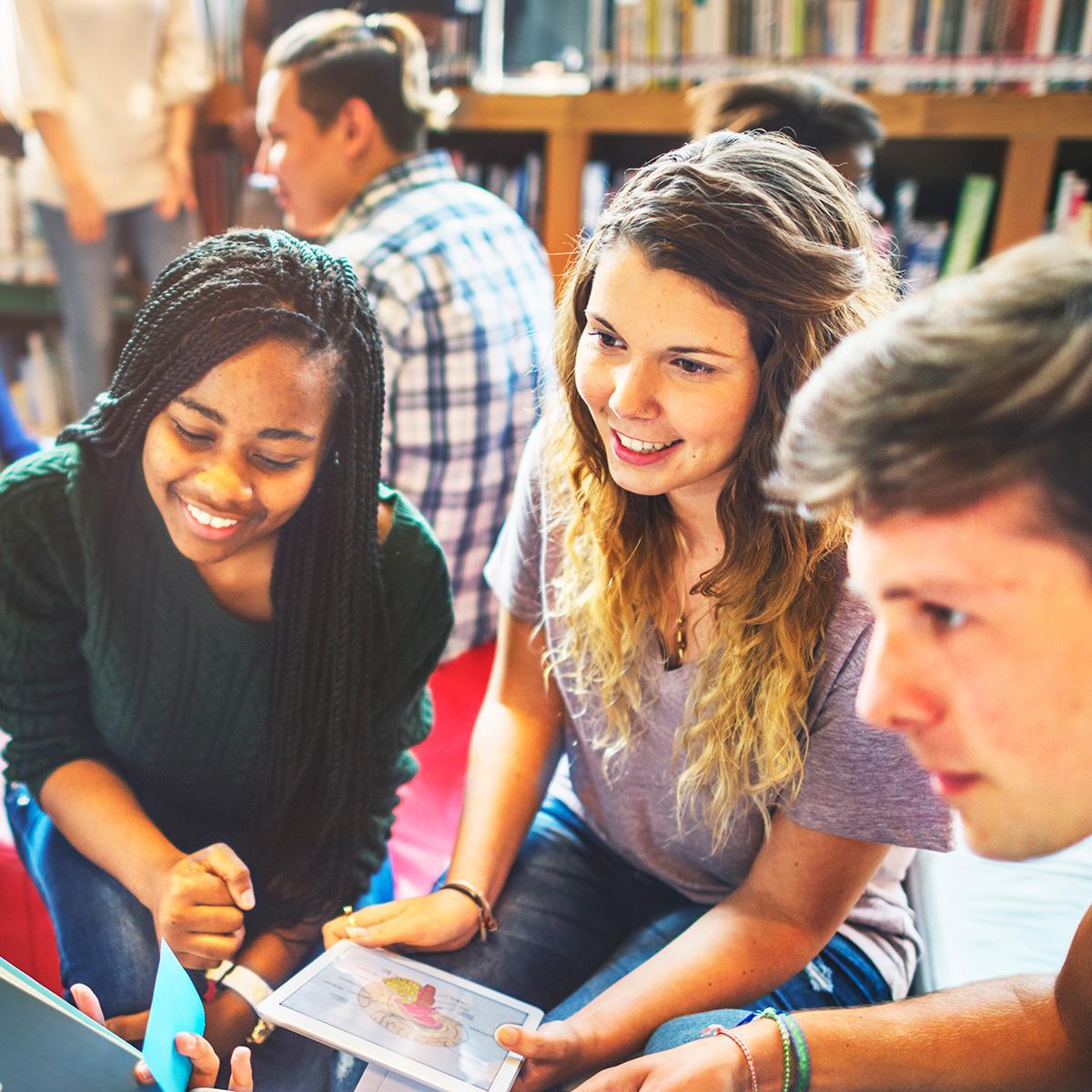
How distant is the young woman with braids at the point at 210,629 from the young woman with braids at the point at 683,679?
0.39ft

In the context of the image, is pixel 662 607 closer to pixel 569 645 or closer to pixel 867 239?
pixel 569 645

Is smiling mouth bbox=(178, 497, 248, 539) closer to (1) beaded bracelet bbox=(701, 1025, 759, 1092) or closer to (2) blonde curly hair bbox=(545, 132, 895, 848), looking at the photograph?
(2) blonde curly hair bbox=(545, 132, 895, 848)

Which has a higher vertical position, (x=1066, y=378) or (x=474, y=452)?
(x=1066, y=378)

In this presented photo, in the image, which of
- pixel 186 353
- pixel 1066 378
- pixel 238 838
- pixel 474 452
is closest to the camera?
pixel 1066 378

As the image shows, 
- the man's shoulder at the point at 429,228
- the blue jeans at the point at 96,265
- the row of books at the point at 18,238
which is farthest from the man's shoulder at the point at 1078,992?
the row of books at the point at 18,238

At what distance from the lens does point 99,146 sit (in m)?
1.71

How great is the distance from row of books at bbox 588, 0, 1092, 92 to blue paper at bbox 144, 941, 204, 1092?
2.34 meters

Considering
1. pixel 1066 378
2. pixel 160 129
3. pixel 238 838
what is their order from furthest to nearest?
pixel 160 129, pixel 238 838, pixel 1066 378

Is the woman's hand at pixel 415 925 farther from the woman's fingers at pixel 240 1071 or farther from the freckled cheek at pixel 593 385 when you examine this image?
the freckled cheek at pixel 593 385

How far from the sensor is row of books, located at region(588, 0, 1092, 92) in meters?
2.40

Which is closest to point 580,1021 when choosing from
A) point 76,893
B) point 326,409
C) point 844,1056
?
point 844,1056

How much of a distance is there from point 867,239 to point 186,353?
53 cm

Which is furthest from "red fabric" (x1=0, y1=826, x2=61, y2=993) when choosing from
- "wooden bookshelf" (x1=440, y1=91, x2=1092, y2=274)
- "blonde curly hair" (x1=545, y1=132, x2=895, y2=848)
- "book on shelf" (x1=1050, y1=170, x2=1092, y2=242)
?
"book on shelf" (x1=1050, y1=170, x2=1092, y2=242)

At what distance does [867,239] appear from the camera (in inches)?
33.4
